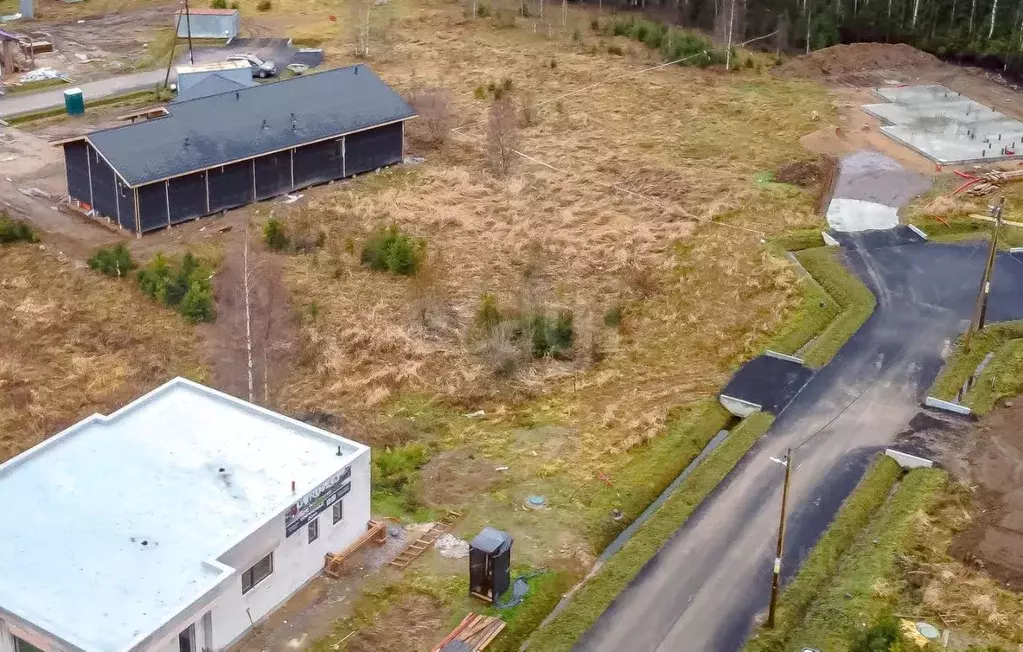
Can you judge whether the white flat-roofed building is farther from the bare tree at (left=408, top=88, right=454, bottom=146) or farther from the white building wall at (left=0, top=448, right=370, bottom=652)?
the bare tree at (left=408, top=88, right=454, bottom=146)

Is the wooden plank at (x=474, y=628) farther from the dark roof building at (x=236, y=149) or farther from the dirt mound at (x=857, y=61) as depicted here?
the dirt mound at (x=857, y=61)

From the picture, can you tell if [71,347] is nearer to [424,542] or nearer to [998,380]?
[424,542]

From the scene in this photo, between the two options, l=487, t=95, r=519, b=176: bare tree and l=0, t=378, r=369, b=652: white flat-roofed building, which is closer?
l=0, t=378, r=369, b=652: white flat-roofed building

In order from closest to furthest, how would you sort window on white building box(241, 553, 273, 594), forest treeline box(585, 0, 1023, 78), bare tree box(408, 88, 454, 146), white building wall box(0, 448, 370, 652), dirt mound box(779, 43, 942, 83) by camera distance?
white building wall box(0, 448, 370, 652) → window on white building box(241, 553, 273, 594) → bare tree box(408, 88, 454, 146) → dirt mound box(779, 43, 942, 83) → forest treeline box(585, 0, 1023, 78)

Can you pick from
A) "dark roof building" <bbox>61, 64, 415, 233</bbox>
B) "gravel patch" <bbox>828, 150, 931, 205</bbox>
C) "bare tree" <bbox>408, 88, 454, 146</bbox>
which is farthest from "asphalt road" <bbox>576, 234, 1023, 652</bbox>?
"dark roof building" <bbox>61, 64, 415, 233</bbox>

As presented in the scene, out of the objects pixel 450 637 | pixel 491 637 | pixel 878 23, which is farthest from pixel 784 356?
pixel 878 23

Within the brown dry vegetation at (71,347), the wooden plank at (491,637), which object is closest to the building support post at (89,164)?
the brown dry vegetation at (71,347)
